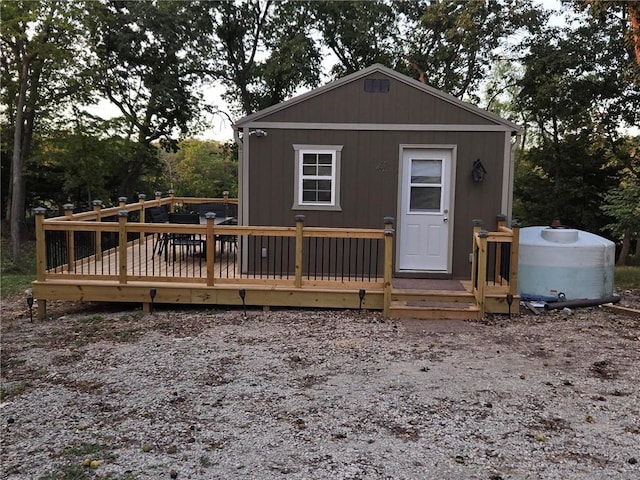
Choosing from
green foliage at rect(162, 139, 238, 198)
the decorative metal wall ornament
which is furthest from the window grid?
green foliage at rect(162, 139, 238, 198)

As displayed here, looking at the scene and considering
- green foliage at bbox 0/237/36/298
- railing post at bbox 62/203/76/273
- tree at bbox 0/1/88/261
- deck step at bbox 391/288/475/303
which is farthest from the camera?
tree at bbox 0/1/88/261

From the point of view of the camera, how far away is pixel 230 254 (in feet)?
30.7

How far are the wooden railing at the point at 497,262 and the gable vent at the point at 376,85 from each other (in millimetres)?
2217

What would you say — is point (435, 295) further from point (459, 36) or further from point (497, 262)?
point (459, 36)

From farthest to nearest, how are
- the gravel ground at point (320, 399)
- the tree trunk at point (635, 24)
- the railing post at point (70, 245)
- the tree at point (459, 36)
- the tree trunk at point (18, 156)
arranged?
the tree at point (459, 36) → the tree trunk at point (18, 156) → the tree trunk at point (635, 24) → the railing post at point (70, 245) → the gravel ground at point (320, 399)

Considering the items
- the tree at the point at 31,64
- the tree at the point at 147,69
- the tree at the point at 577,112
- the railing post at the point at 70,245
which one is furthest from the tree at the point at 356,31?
the railing post at the point at 70,245

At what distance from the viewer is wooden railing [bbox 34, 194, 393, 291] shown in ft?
21.2

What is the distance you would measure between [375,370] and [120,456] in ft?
7.23

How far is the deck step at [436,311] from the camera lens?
21.0 ft

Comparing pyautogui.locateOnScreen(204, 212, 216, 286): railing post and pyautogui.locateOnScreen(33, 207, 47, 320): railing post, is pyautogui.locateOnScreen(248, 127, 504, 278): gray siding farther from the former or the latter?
pyautogui.locateOnScreen(33, 207, 47, 320): railing post

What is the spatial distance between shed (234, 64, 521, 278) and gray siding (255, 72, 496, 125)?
0.01m

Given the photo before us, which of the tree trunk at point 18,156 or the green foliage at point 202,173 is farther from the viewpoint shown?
the green foliage at point 202,173

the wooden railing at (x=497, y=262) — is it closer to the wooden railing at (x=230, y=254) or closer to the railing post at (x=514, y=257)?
the railing post at (x=514, y=257)

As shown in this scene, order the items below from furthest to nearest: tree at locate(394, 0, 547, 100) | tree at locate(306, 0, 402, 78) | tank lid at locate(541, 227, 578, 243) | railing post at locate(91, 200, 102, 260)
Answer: tree at locate(306, 0, 402, 78) < tree at locate(394, 0, 547, 100) < railing post at locate(91, 200, 102, 260) < tank lid at locate(541, 227, 578, 243)
